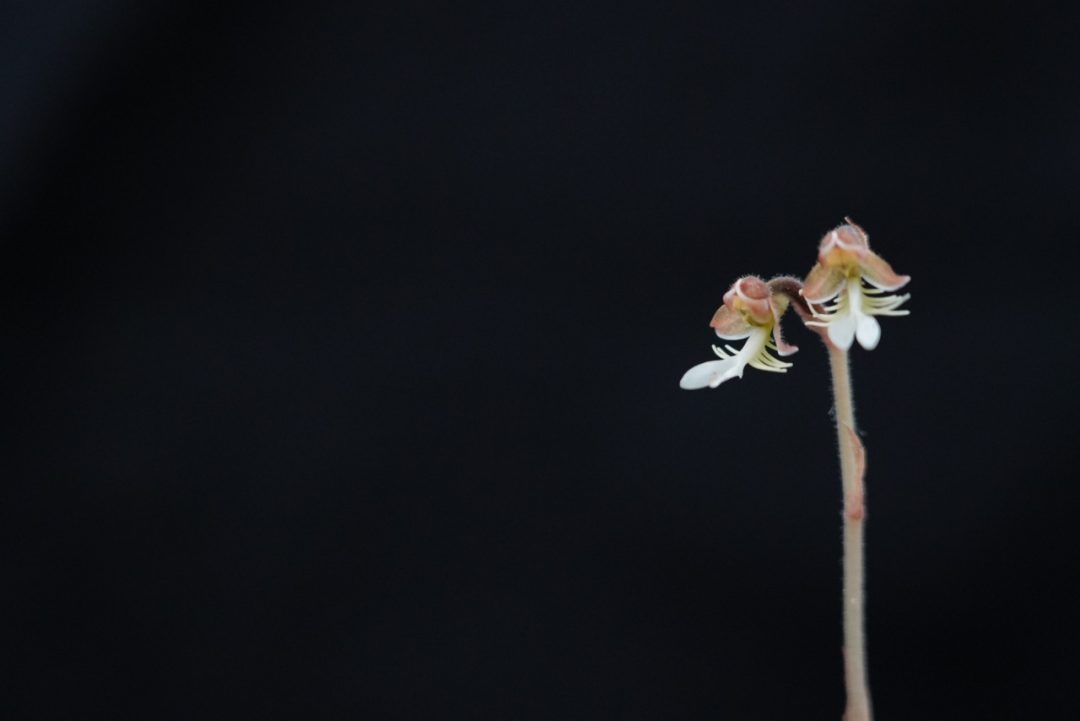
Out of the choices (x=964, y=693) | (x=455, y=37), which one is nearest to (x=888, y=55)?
(x=455, y=37)

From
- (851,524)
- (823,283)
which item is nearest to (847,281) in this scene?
(823,283)

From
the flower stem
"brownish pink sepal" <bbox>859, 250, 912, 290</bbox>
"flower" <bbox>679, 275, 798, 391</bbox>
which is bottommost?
the flower stem

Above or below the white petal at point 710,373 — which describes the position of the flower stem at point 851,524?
below

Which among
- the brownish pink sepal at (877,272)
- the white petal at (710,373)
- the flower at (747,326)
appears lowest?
the white petal at (710,373)

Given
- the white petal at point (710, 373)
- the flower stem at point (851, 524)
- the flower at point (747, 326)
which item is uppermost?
the flower at point (747, 326)

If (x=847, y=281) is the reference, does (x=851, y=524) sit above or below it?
below

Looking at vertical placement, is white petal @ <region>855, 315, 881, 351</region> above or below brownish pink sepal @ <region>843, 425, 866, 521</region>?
above

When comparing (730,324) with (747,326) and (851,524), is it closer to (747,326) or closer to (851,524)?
(747,326)
